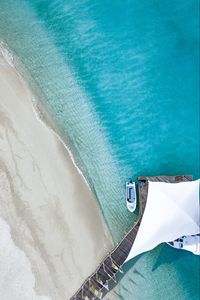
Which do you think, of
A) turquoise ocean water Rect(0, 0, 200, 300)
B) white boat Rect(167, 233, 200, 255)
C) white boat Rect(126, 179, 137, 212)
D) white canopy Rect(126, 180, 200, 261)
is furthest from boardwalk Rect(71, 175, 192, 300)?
white boat Rect(167, 233, 200, 255)

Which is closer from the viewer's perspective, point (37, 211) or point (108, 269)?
point (37, 211)

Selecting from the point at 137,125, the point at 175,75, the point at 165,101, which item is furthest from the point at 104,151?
the point at 175,75

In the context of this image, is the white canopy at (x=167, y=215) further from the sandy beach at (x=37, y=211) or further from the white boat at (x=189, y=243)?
the sandy beach at (x=37, y=211)

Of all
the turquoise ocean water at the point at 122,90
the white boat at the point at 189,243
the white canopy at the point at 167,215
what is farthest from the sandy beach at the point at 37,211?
the white boat at the point at 189,243

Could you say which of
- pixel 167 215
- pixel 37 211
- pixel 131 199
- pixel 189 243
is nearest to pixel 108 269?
pixel 131 199

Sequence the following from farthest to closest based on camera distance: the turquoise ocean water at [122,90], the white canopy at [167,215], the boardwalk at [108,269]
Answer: the turquoise ocean water at [122,90]
the boardwalk at [108,269]
the white canopy at [167,215]

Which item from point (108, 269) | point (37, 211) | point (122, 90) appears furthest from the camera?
point (122, 90)

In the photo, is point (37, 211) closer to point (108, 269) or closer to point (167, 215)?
point (108, 269)
